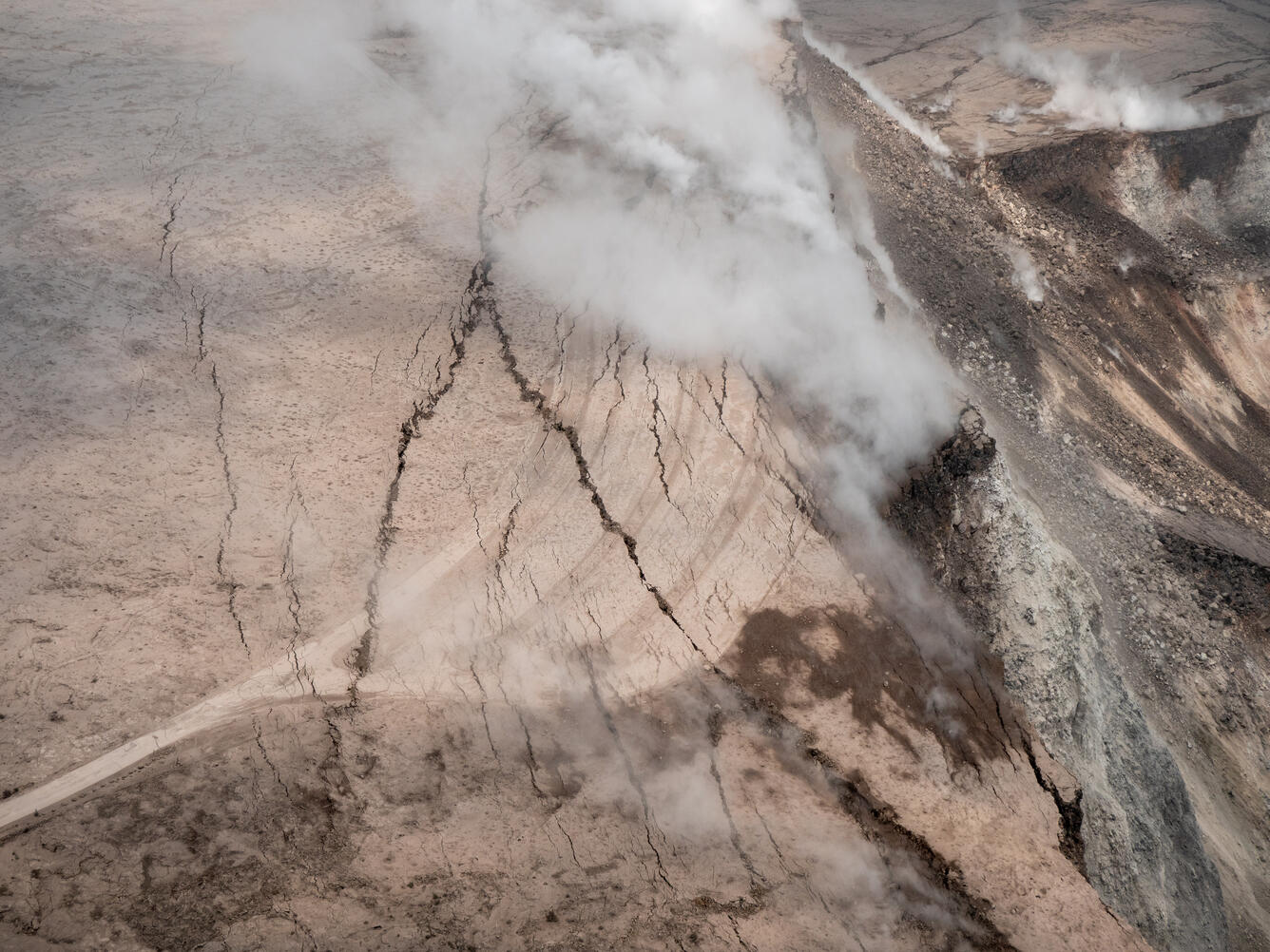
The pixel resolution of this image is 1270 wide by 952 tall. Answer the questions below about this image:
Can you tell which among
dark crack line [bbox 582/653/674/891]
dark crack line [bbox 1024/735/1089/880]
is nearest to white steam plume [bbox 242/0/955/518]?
dark crack line [bbox 1024/735/1089/880]

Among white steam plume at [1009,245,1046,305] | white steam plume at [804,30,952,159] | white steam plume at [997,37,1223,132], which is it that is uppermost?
white steam plume at [997,37,1223,132]

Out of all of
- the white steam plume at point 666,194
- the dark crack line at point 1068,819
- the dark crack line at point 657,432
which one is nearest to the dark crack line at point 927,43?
the white steam plume at point 666,194

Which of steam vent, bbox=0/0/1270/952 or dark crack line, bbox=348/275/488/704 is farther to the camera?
dark crack line, bbox=348/275/488/704

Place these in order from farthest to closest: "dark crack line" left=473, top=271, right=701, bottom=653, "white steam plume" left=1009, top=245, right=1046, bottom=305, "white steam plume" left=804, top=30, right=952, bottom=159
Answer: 1. "white steam plume" left=804, top=30, right=952, bottom=159
2. "white steam plume" left=1009, top=245, right=1046, bottom=305
3. "dark crack line" left=473, top=271, right=701, bottom=653

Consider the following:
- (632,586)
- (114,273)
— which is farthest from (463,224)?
(632,586)

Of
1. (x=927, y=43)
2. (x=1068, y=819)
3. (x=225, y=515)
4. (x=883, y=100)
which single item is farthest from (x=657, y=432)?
(x=927, y=43)

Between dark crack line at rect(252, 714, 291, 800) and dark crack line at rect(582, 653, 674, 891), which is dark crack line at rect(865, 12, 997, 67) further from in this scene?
dark crack line at rect(252, 714, 291, 800)

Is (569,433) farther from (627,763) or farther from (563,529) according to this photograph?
(627,763)

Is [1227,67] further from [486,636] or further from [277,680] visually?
[277,680]

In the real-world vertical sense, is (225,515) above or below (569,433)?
below
